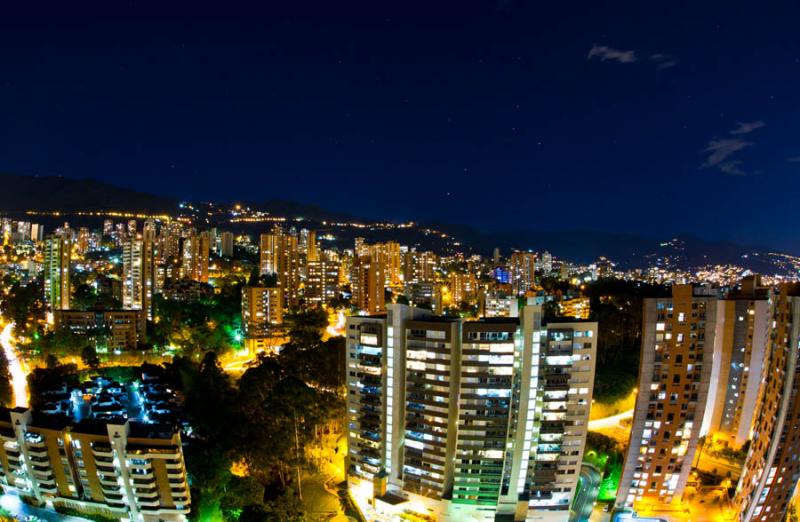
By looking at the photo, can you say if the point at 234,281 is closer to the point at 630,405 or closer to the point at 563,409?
the point at 630,405

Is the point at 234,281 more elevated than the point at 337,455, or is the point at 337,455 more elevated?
the point at 234,281

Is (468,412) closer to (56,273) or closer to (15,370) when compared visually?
(15,370)

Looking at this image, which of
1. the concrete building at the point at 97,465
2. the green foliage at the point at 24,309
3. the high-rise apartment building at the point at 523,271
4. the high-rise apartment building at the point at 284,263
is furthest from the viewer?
the high-rise apartment building at the point at 523,271

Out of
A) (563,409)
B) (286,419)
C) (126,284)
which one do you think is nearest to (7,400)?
(286,419)

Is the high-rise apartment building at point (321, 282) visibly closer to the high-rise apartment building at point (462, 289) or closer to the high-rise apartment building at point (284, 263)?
the high-rise apartment building at point (284, 263)

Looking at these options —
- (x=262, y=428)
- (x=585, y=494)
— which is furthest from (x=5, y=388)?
(x=585, y=494)

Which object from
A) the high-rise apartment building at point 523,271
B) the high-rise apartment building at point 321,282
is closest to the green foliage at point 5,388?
the high-rise apartment building at point 321,282

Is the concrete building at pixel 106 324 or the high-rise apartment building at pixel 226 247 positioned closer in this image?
the concrete building at pixel 106 324
